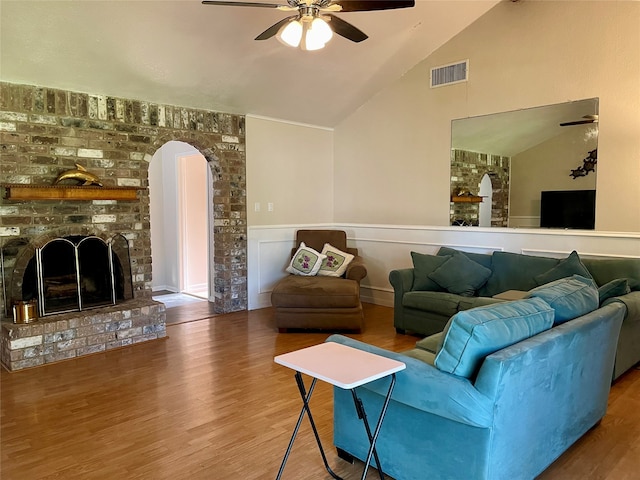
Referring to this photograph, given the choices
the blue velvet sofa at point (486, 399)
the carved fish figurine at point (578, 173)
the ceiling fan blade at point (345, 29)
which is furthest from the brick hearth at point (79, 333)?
the carved fish figurine at point (578, 173)

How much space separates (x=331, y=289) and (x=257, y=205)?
5.41ft

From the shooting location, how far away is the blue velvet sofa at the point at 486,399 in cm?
176

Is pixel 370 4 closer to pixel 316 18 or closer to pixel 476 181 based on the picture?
pixel 316 18

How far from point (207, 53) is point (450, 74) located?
8.75ft

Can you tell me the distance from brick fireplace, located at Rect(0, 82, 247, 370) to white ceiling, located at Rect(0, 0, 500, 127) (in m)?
0.20

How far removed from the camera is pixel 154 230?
22.2 ft

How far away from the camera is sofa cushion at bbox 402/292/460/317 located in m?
4.10

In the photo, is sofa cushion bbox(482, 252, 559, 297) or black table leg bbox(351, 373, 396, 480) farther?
sofa cushion bbox(482, 252, 559, 297)

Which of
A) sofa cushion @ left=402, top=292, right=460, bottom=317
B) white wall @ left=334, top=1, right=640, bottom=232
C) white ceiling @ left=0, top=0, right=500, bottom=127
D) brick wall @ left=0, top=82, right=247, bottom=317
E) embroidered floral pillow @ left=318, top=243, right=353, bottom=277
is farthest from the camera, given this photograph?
embroidered floral pillow @ left=318, top=243, right=353, bottom=277

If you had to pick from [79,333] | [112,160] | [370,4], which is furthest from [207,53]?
[79,333]

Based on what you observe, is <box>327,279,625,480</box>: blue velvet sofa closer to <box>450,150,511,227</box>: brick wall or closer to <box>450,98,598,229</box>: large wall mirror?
<box>450,98,598,229</box>: large wall mirror

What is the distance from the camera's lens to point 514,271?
4273 millimetres

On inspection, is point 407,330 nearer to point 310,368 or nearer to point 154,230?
point 310,368

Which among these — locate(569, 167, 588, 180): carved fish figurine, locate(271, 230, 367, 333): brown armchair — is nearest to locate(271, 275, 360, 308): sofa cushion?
locate(271, 230, 367, 333): brown armchair
